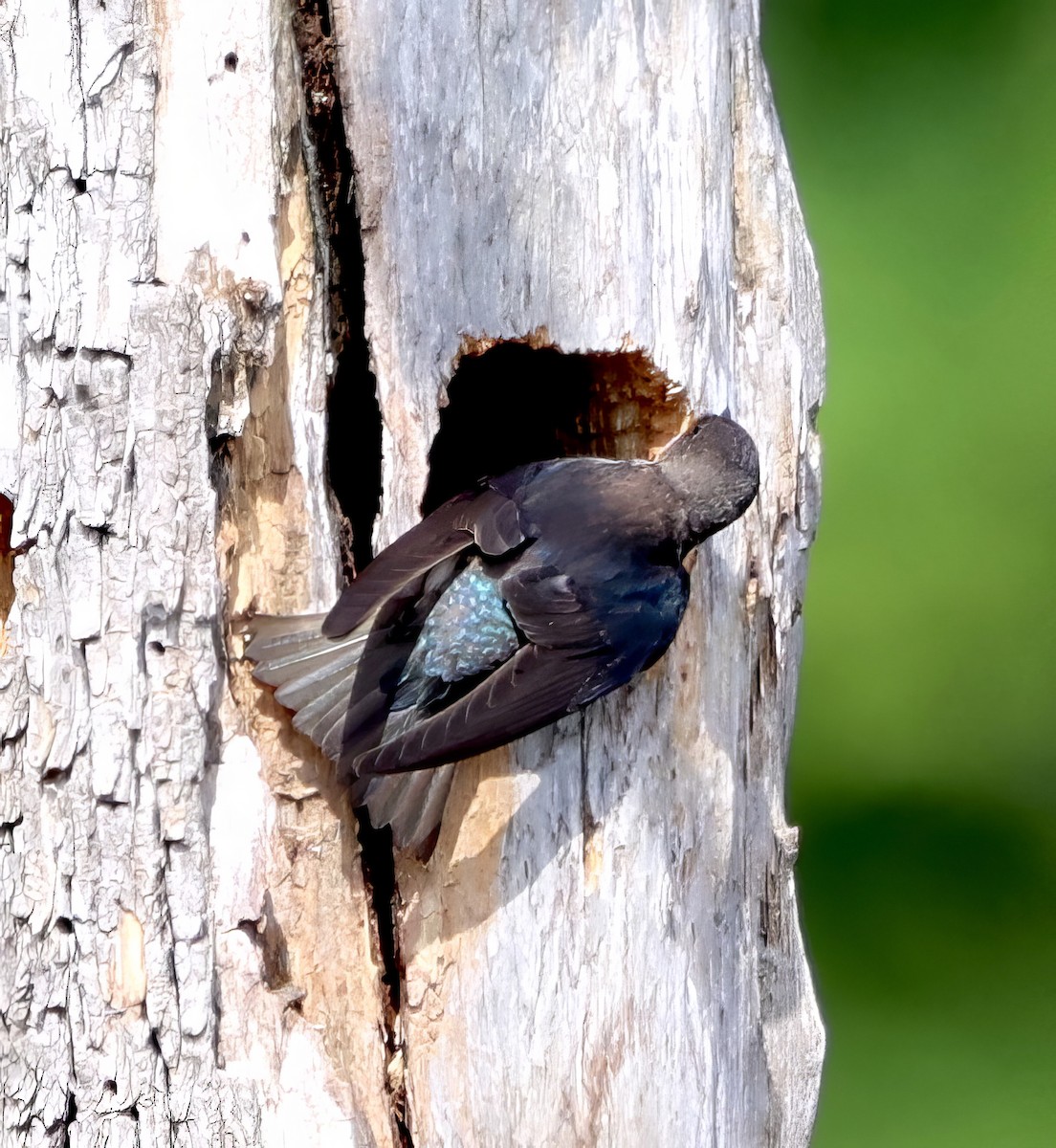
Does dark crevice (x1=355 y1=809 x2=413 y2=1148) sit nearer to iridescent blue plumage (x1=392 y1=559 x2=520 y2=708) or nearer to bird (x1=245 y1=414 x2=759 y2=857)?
bird (x1=245 y1=414 x2=759 y2=857)

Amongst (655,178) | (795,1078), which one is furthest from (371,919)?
(655,178)

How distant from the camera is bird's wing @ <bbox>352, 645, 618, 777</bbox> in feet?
4.83

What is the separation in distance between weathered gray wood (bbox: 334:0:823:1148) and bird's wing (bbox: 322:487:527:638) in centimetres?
9

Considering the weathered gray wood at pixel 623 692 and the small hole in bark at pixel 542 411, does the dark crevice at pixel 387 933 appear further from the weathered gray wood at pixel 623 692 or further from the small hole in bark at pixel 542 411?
the small hole in bark at pixel 542 411

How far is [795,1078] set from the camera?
197cm

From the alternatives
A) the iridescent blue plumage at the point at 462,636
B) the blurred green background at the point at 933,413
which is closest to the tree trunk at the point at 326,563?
the iridescent blue plumage at the point at 462,636

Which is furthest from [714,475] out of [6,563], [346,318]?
[6,563]

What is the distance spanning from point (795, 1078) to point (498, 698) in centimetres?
87

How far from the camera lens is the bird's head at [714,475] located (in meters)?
1.68

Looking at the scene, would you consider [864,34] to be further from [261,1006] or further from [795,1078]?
[261,1006]

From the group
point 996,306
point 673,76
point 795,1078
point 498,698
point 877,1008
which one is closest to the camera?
point 498,698

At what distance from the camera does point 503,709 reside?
4.94ft

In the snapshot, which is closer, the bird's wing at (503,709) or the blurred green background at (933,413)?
the bird's wing at (503,709)

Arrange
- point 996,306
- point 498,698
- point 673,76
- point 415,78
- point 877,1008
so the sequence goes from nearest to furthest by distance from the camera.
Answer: point 498,698 → point 415,78 → point 673,76 → point 996,306 → point 877,1008
